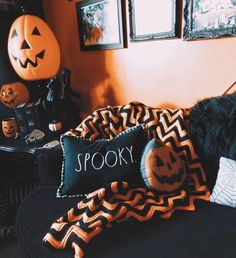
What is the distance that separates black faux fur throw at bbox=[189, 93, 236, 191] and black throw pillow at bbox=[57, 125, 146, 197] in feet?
0.94

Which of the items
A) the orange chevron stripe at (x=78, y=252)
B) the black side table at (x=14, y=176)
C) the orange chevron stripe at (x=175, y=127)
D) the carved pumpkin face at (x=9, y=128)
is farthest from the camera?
the carved pumpkin face at (x=9, y=128)

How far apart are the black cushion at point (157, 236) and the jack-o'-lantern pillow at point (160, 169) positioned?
0.43ft

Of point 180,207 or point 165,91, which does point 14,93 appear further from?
point 180,207

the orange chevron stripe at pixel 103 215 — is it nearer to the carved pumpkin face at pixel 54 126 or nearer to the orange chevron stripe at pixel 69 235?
the orange chevron stripe at pixel 69 235

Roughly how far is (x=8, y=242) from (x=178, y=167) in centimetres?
121

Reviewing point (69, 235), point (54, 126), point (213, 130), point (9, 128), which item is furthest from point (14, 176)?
point (213, 130)

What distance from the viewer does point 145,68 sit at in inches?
59.6

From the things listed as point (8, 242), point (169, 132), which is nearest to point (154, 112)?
point (169, 132)

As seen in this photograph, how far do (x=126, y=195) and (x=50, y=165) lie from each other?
1.44 feet

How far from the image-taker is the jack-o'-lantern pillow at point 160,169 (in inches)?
41.8

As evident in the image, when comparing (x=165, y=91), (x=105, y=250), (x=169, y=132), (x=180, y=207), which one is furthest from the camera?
(x=165, y=91)

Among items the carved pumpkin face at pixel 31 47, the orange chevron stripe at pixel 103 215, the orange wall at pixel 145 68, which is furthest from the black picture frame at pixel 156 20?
the orange chevron stripe at pixel 103 215

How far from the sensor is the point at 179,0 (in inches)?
48.6

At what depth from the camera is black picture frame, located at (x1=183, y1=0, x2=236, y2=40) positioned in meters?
1.09
